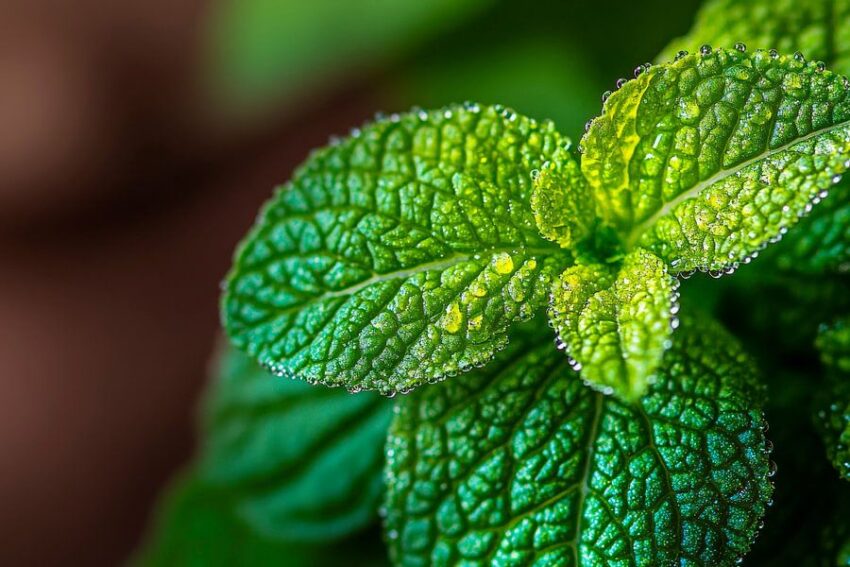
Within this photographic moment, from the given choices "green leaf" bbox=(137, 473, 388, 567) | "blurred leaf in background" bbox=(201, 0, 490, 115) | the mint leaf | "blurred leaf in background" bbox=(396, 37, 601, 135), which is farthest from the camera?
"blurred leaf in background" bbox=(201, 0, 490, 115)

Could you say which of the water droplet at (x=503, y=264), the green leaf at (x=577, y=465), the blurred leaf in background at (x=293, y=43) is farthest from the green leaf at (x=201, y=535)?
the blurred leaf in background at (x=293, y=43)

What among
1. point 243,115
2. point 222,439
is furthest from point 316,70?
point 222,439

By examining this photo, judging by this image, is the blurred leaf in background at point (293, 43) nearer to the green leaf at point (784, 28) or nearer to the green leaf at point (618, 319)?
the green leaf at point (784, 28)

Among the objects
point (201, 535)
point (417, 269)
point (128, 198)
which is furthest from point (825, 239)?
point (128, 198)

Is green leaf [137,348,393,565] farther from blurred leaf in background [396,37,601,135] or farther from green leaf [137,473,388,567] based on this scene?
blurred leaf in background [396,37,601,135]

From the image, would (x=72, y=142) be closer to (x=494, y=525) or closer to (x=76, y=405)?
(x=76, y=405)

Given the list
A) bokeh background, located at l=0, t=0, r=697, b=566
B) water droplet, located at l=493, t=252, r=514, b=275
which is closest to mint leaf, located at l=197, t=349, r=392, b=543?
water droplet, located at l=493, t=252, r=514, b=275
